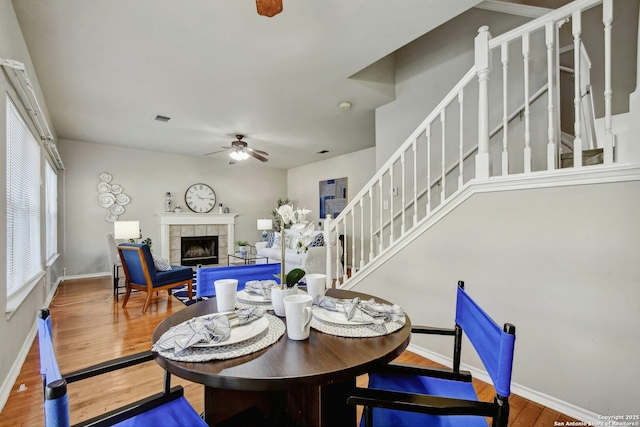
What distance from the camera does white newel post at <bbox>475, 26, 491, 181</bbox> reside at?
6.13ft

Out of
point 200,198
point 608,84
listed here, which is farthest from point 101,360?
point 200,198

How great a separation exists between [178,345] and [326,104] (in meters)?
3.35

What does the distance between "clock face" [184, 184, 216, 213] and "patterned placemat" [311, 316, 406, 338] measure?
20.4 ft

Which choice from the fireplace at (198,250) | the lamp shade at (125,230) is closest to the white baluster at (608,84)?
the lamp shade at (125,230)

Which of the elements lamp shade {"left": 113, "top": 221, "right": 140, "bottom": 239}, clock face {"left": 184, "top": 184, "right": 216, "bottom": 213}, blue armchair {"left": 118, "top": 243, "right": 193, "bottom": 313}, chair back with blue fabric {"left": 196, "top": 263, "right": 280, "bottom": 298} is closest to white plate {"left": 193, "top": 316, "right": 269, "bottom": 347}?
chair back with blue fabric {"left": 196, "top": 263, "right": 280, "bottom": 298}

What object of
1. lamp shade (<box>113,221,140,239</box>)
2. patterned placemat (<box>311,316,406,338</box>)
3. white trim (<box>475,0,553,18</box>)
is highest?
white trim (<box>475,0,553,18</box>)

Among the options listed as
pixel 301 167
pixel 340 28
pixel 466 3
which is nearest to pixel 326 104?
pixel 340 28

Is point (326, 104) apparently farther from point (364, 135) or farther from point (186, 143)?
point (186, 143)

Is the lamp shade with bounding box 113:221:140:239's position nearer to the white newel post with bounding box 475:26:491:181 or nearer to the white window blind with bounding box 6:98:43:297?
the white window blind with bounding box 6:98:43:297

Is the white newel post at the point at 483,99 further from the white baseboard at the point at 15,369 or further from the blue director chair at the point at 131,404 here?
the white baseboard at the point at 15,369

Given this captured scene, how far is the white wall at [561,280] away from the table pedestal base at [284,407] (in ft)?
3.95

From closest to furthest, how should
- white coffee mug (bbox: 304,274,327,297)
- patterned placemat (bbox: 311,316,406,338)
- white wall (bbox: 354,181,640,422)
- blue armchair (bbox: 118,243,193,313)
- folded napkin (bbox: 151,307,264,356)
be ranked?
folded napkin (bbox: 151,307,264,356), patterned placemat (bbox: 311,316,406,338), white coffee mug (bbox: 304,274,327,297), white wall (bbox: 354,181,640,422), blue armchair (bbox: 118,243,193,313)

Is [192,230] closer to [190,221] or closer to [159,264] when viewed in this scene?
[190,221]

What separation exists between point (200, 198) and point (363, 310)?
20.8 ft
